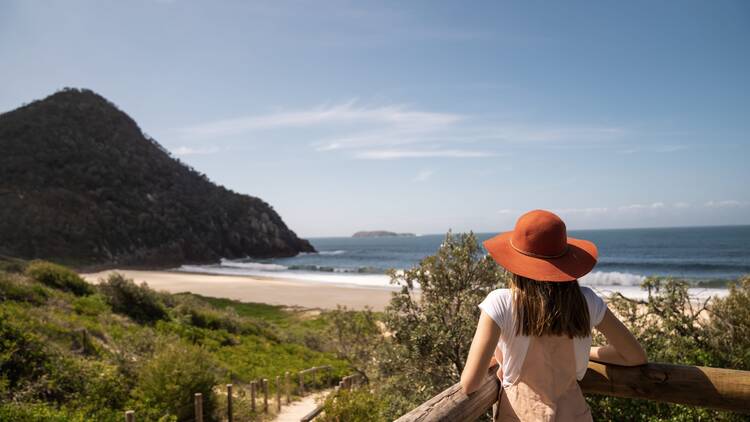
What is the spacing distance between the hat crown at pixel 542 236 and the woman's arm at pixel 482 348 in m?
0.34

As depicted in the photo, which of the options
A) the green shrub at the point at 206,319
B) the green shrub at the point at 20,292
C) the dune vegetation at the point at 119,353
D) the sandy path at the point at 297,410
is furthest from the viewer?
the green shrub at the point at 206,319

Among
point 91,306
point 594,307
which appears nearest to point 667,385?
point 594,307

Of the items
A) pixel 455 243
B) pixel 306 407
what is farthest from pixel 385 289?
pixel 455 243

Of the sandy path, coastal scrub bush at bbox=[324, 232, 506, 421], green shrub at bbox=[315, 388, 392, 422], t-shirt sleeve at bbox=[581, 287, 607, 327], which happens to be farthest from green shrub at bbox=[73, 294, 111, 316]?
t-shirt sleeve at bbox=[581, 287, 607, 327]

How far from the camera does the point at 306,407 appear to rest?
459 inches

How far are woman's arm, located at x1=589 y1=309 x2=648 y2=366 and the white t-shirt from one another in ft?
0.30

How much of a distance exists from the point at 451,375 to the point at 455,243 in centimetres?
169

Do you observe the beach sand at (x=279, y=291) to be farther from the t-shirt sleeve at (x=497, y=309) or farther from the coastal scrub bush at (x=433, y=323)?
Result: the t-shirt sleeve at (x=497, y=309)

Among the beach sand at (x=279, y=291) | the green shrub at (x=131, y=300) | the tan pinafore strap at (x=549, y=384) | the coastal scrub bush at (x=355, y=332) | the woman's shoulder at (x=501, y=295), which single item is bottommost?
the beach sand at (x=279, y=291)

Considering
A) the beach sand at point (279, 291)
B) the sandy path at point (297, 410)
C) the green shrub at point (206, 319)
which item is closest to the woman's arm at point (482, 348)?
the sandy path at point (297, 410)

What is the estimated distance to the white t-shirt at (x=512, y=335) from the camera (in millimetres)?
1793

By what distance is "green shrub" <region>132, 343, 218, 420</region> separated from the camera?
834cm

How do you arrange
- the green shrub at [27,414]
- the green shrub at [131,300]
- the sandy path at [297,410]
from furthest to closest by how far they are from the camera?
the green shrub at [131,300] → the sandy path at [297,410] → the green shrub at [27,414]

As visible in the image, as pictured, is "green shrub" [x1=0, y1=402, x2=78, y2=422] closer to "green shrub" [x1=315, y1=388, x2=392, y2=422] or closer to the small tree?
"green shrub" [x1=315, y1=388, x2=392, y2=422]
